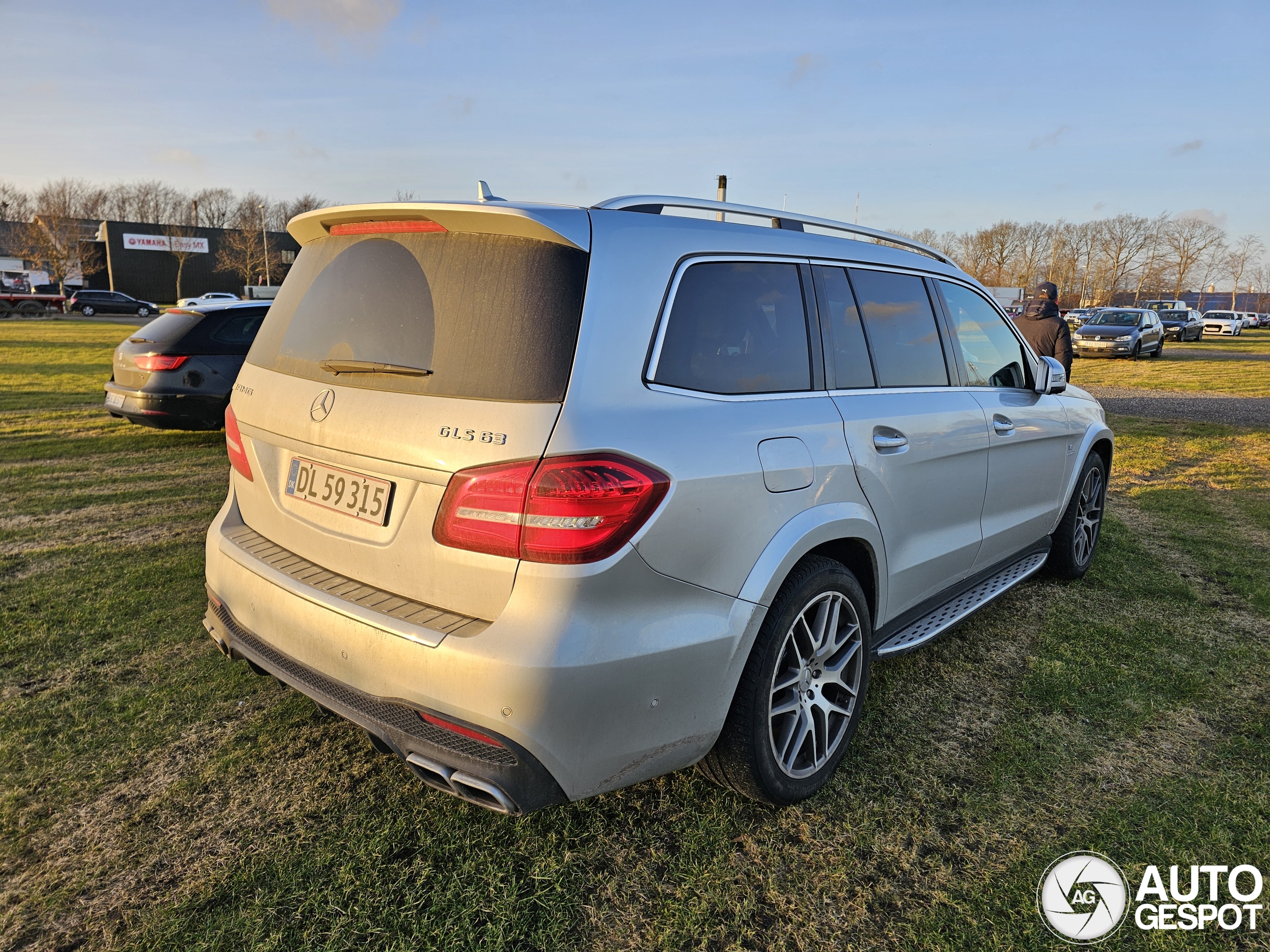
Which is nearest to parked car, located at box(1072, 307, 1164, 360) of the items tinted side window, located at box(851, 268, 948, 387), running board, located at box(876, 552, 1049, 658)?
running board, located at box(876, 552, 1049, 658)

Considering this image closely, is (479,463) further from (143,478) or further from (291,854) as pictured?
(143,478)

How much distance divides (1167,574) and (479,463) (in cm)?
503

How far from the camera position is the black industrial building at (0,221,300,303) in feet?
235

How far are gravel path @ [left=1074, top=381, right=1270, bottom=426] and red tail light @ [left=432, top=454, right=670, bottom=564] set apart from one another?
1369cm

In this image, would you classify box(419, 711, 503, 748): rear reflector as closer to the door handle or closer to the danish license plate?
the danish license plate

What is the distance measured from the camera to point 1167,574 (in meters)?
5.28

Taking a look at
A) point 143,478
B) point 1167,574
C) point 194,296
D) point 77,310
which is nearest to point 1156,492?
point 1167,574

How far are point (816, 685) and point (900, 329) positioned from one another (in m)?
1.55

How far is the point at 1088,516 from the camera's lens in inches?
205

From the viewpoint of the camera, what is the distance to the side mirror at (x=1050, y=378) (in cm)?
439

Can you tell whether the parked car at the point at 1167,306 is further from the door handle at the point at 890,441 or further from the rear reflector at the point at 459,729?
the rear reflector at the point at 459,729

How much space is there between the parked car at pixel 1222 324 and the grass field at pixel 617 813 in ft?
197

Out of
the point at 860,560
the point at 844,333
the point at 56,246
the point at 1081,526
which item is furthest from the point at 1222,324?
the point at 56,246

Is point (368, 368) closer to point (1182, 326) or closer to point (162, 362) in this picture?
point (162, 362)
